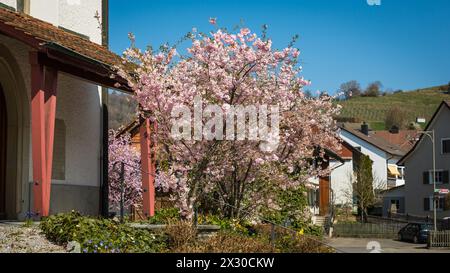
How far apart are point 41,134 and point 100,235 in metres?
3.55

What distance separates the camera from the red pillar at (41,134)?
1416 cm

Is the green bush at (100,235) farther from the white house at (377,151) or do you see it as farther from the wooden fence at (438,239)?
the white house at (377,151)

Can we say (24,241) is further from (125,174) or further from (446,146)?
(446,146)

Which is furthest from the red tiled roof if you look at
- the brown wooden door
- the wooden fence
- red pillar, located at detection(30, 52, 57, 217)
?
the wooden fence

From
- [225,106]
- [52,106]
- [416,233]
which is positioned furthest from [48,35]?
[416,233]

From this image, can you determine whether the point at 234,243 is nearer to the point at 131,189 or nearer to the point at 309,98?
the point at 309,98

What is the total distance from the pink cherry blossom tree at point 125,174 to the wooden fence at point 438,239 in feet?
61.0

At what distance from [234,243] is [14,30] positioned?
6086 mm

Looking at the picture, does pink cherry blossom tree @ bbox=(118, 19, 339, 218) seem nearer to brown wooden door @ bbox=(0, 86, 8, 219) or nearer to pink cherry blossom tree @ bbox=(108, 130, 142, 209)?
brown wooden door @ bbox=(0, 86, 8, 219)

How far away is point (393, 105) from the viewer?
13062cm

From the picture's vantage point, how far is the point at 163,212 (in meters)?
18.0

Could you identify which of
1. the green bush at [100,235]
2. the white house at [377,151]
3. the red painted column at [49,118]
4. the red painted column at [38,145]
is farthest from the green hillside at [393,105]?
the green bush at [100,235]

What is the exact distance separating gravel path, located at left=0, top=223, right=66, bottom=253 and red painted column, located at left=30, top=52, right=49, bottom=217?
163cm
